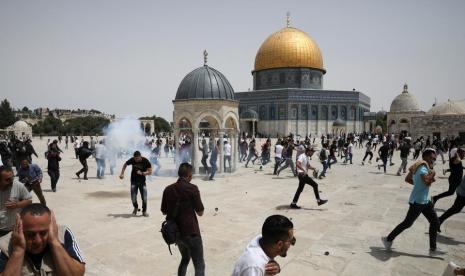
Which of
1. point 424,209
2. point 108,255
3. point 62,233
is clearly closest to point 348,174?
point 424,209

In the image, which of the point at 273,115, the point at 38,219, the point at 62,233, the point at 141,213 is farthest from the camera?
the point at 273,115

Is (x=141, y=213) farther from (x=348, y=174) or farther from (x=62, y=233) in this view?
(x=348, y=174)

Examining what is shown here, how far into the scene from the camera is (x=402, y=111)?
54812mm

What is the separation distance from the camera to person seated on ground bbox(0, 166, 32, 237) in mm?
3871

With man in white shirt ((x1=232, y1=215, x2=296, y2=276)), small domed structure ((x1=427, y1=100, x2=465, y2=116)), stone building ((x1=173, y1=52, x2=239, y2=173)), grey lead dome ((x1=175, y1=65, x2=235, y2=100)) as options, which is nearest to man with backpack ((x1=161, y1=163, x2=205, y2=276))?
man in white shirt ((x1=232, y1=215, x2=296, y2=276))

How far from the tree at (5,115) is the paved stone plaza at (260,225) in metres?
95.2

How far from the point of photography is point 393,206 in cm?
904

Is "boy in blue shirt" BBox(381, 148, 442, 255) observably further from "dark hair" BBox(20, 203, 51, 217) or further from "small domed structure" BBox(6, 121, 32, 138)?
"small domed structure" BBox(6, 121, 32, 138)

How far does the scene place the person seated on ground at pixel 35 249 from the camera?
6.63 feet

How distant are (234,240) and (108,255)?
7.44 ft

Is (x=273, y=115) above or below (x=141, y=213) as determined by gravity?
above

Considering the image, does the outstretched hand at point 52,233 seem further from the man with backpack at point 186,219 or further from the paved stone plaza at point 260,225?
the paved stone plaza at point 260,225

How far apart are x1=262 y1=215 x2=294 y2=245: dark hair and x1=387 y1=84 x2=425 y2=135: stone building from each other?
5881 cm

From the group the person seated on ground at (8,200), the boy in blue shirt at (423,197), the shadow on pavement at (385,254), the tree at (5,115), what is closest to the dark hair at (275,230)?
the person seated on ground at (8,200)
